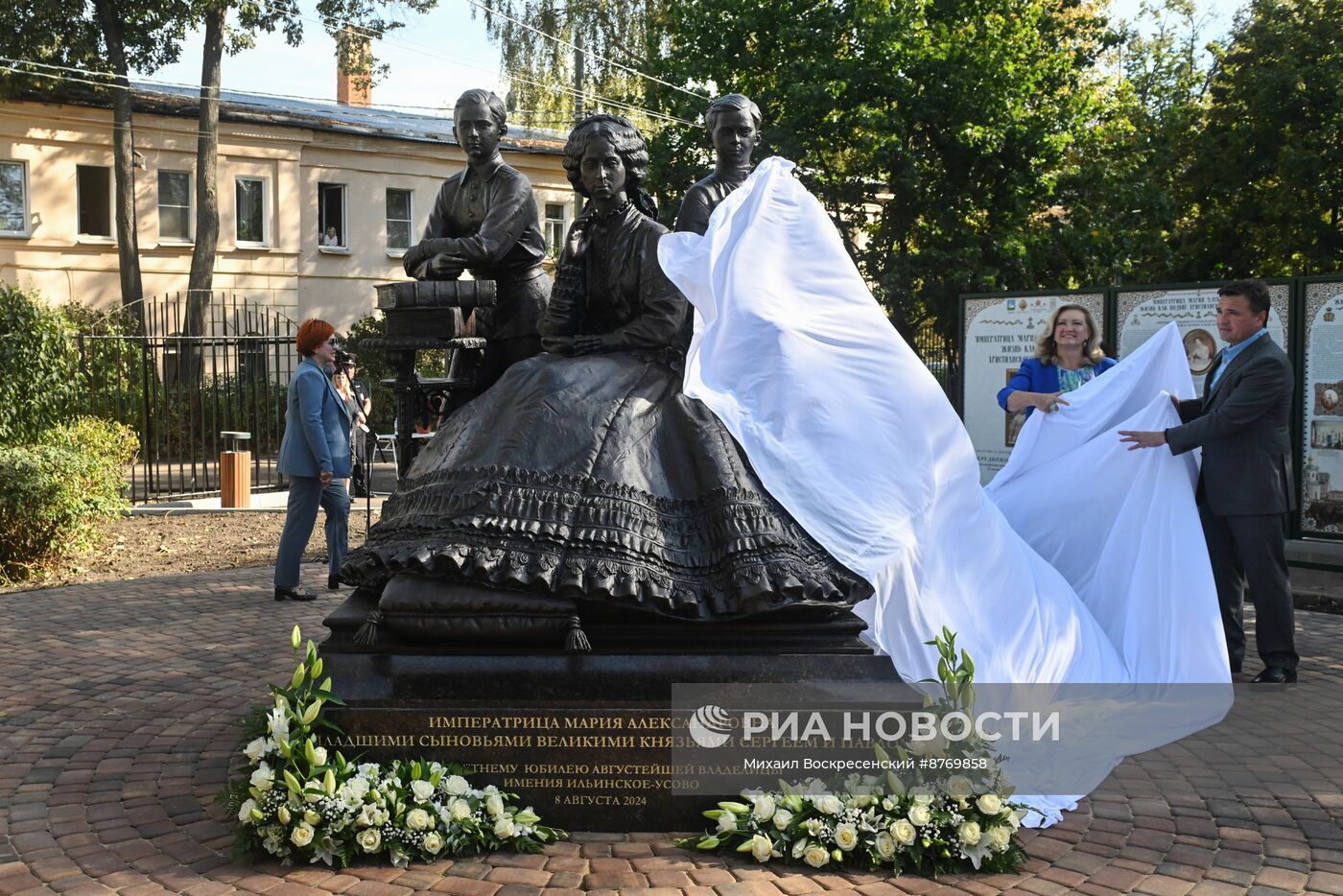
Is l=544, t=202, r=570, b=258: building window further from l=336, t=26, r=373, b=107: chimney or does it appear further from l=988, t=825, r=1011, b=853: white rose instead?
l=988, t=825, r=1011, b=853: white rose

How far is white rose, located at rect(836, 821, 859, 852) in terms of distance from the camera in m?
3.80

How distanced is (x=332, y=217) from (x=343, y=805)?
26695mm

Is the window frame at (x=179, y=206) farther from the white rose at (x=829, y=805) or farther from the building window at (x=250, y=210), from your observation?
the white rose at (x=829, y=805)

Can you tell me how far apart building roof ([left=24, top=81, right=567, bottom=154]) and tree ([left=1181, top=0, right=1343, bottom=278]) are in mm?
12698

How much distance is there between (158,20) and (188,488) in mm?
12893

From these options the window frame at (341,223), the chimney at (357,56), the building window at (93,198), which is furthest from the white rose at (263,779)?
the window frame at (341,223)

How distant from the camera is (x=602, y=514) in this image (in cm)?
423

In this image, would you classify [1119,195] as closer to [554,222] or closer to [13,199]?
[554,222]

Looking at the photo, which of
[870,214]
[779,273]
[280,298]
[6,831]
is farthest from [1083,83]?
[6,831]

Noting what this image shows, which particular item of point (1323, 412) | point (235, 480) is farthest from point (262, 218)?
point (1323, 412)

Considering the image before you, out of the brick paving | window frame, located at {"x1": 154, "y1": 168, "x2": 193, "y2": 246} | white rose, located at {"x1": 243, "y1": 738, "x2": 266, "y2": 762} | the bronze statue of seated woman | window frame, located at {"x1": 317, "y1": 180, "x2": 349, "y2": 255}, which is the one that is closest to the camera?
the brick paving

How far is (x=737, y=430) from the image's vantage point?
457 centimetres

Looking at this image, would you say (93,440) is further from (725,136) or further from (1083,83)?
A: (1083,83)

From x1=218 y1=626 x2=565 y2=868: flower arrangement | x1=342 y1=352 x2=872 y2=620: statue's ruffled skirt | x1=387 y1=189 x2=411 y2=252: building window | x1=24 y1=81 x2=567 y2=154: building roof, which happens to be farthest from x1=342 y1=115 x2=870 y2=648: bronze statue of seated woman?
x1=387 y1=189 x2=411 y2=252: building window
